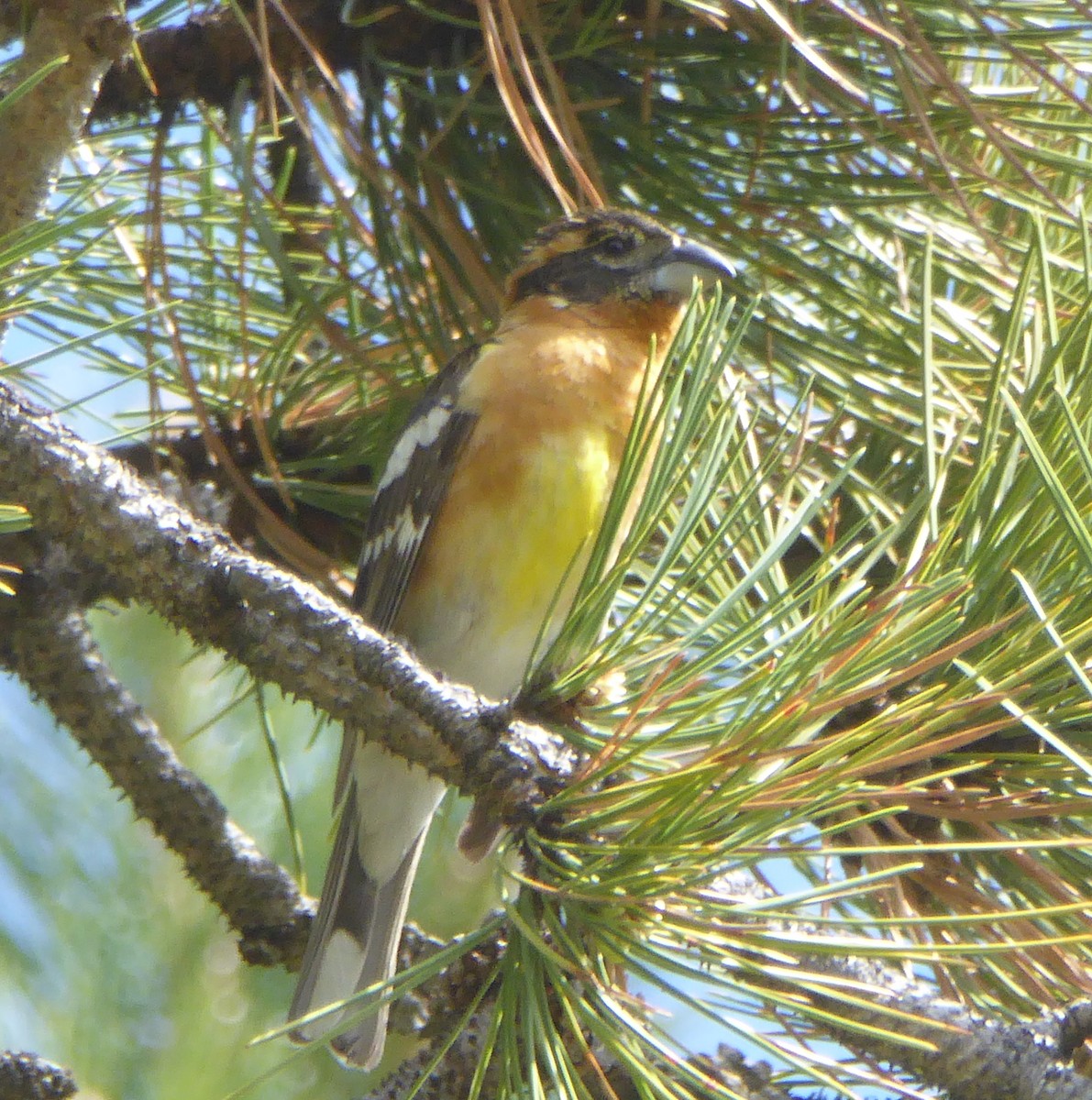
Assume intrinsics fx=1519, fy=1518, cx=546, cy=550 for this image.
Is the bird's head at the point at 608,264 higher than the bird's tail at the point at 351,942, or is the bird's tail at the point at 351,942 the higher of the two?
the bird's head at the point at 608,264

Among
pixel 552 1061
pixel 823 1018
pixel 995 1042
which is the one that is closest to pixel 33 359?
pixel 552 1061

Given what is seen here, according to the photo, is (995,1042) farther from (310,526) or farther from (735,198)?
(310,526)

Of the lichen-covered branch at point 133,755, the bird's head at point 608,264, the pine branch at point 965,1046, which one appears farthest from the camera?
the bird's head at point 608,264

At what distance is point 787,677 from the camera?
161cm

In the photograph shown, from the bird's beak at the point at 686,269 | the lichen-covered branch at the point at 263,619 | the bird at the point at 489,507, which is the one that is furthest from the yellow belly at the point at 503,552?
the lichen-covered branch at the point at 263,619

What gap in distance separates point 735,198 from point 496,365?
0.55 m

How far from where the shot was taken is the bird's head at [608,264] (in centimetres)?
291

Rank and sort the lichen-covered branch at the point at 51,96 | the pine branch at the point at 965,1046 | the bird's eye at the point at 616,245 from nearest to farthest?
the pine branch at the point at 965,1046, the lichen-covered branch at the point at 51,96, the bird's eye at the point at 616,245

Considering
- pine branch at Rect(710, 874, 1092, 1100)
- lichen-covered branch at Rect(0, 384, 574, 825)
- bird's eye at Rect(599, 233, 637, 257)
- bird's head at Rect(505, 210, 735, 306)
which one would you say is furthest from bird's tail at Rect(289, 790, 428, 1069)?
bird's eye at Rect(599, 233, 637, 257)

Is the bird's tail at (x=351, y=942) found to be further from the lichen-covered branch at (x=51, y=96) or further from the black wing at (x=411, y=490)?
the lichen-covered branch at (x=51, y=96)

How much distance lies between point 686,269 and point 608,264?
0.28 m

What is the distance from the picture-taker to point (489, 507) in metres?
2.80

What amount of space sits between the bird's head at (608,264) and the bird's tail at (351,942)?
1153 millimetres

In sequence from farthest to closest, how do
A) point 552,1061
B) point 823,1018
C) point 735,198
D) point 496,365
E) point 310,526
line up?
point 310,526 < point 496,365 < point 735,198 < point 552,1061 < point 823,1018
